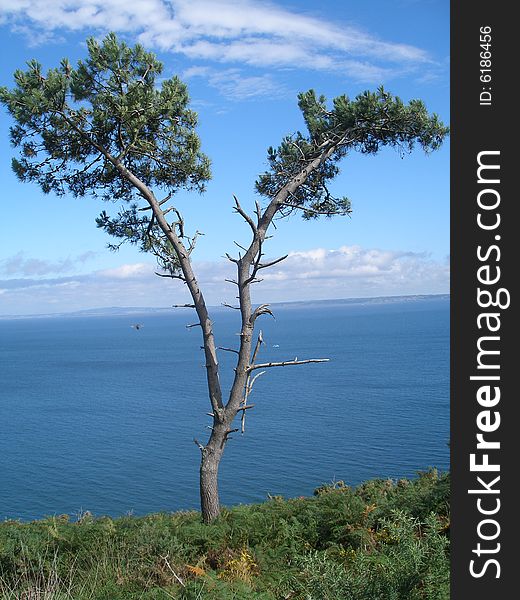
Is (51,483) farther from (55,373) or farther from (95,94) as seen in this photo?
(55,373)

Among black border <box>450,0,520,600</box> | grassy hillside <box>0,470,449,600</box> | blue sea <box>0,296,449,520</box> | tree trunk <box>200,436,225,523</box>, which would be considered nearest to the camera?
black border <box>450,0,520,600</box>

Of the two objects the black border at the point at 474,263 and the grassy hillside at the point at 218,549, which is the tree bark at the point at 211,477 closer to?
the grassy hillside at the point at 218,549

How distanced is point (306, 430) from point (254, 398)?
547 inches

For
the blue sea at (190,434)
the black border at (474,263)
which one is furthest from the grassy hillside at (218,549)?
the blue sea at (190,434)

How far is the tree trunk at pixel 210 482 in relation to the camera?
9703mm

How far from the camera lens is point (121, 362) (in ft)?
301

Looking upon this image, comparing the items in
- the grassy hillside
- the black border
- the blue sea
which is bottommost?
the blue sea

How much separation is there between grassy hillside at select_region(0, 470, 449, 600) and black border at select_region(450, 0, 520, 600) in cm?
198

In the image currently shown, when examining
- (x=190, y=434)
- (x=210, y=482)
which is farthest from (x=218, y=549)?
(x=190, y=434)

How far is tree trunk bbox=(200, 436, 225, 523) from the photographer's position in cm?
970

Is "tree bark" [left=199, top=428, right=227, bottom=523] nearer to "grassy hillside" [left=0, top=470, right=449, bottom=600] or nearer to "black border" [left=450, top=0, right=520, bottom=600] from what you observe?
"grassy hillside" [left=0, top=470, right=449, bottom=600]

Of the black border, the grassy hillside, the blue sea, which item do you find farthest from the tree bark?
the blue sea

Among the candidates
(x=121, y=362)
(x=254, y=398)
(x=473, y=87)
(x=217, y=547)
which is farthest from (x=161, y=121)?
(x=121, y=362)

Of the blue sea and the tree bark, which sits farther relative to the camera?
the blue sea
